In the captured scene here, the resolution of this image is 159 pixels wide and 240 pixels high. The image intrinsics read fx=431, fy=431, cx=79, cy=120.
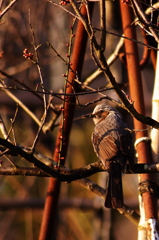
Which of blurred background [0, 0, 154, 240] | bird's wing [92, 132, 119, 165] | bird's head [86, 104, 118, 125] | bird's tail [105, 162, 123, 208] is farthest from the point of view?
blurred background [0, 0, 154, 240]

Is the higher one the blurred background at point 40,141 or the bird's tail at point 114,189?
the blurred background at point 40,141

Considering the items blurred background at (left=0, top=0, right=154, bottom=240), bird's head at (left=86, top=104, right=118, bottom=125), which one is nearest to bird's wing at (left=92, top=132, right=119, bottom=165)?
bird's head at (left=86, top=104, right=118, bottom=125)

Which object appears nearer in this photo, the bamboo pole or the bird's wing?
the bamboo pole

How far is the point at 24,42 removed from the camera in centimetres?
852

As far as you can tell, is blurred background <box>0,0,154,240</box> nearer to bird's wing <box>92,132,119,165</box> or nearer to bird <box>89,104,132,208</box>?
bird <box>89,104,132,208</box>

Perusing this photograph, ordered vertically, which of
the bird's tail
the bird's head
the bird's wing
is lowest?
the bird's tail

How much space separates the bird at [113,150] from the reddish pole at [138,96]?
15 cm

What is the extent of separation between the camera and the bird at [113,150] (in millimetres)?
3880

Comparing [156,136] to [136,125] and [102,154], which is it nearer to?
[136,125]

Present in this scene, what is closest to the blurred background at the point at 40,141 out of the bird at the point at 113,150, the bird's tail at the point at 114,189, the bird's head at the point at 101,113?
the bird's head at the point at 101,113

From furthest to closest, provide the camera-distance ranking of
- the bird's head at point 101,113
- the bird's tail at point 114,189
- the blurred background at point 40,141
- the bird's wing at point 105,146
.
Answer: the blurred background at point 40,141, the bird's head at point 101,113, the bird's wing at point 105,146, the bird's tail at point 114,189

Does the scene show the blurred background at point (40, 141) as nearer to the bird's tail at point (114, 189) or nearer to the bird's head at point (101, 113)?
the bird's head at point (101, 113)

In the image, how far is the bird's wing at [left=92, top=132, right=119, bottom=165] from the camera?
409cm

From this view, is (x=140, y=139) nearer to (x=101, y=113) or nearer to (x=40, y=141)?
(x=101, y=113)
